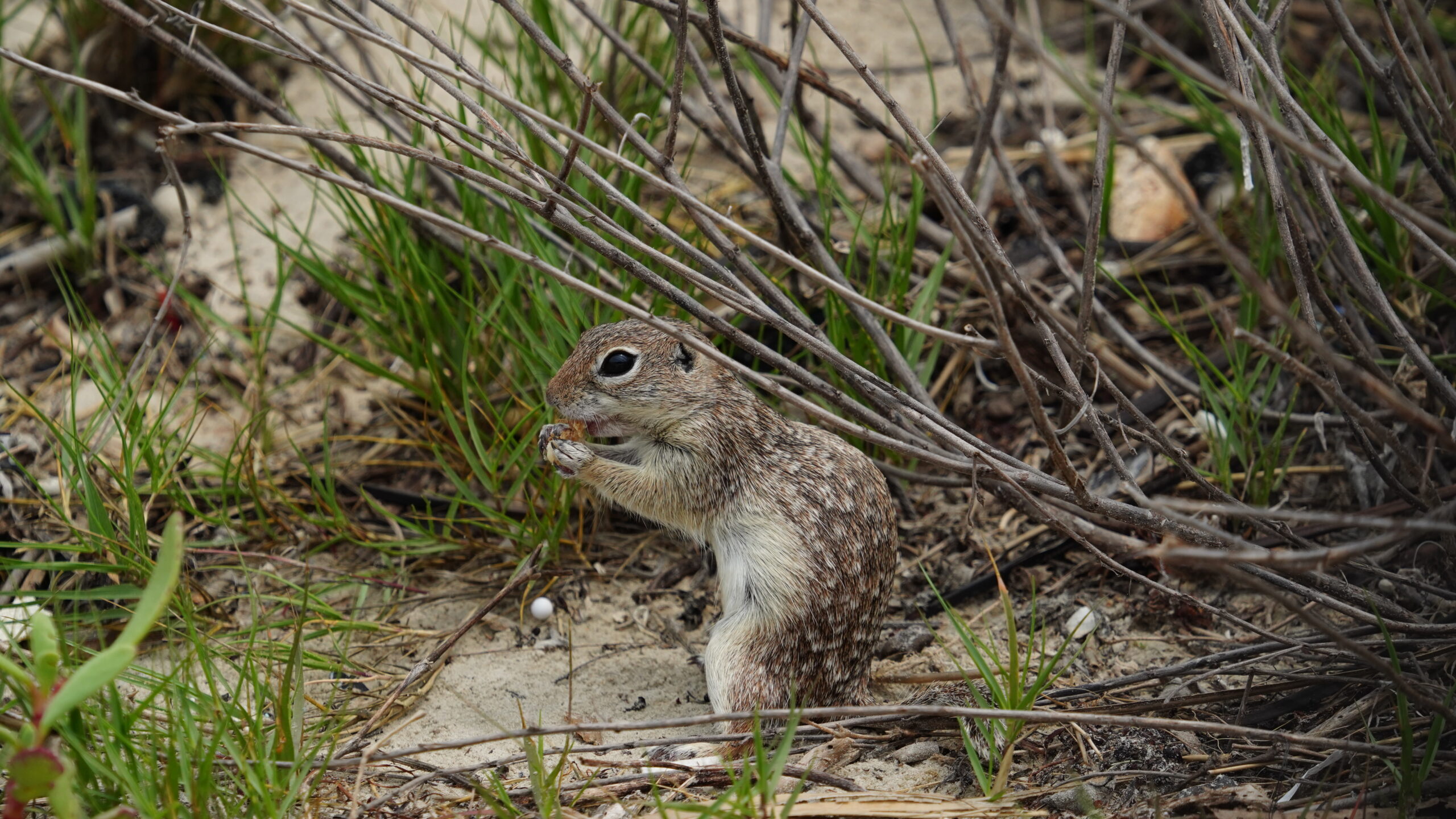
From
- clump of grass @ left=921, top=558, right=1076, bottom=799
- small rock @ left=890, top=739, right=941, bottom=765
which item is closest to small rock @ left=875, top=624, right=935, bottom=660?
clump of grass @ left=921, top=558, right=1076, bottom=799

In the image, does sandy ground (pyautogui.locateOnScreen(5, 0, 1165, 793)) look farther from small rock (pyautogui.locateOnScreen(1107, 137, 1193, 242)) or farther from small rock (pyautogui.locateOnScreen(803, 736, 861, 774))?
small rock (pyautogui.locateOnScreen(1107, 137, 1193, 242))

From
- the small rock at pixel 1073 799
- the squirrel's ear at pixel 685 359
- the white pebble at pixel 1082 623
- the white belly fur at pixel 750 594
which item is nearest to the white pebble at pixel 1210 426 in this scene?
the white pebble at pixel 1082 623

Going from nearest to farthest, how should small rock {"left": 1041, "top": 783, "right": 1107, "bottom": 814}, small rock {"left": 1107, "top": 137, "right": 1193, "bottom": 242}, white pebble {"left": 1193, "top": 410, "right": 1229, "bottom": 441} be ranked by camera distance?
small rock {"left": 1041, "top": 783, "right": 1107, "bottom": 814} → white pebble {"left": 1193, "top": 410, "right": 1229, "bottom": 441} → small rock {"left": 1107, "top": 137, "right": 1193, "bottom": 242}

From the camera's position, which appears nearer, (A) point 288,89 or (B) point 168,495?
(B) point 168,495

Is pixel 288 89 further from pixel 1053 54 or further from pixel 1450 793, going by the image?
pixel 1450 793

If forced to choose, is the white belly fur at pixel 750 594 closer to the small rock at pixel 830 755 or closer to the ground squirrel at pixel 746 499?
the ground squirrel at pixel 746 499

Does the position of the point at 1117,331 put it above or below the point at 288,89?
below

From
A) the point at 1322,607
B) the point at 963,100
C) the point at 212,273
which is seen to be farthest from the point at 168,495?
the point at 963,100
